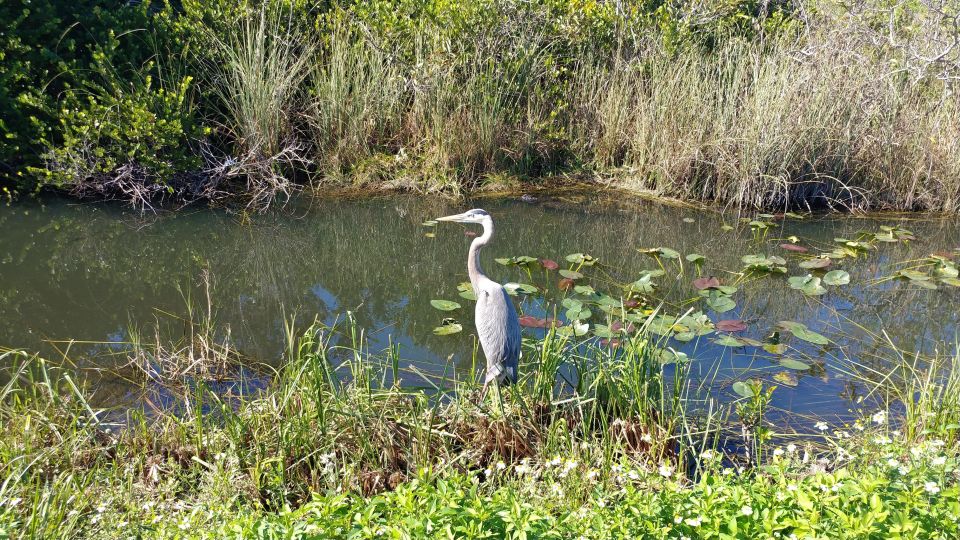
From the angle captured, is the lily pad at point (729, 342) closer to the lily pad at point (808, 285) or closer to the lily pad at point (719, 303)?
the lily pad at point (719, 303)

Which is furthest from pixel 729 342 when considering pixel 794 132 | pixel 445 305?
pixel 794 132

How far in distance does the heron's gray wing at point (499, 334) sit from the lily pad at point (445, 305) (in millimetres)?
982

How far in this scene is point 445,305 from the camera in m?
4.82

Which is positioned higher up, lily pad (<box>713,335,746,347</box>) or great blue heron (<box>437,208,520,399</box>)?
great blue heron (<box>437,208,520,399</box>)

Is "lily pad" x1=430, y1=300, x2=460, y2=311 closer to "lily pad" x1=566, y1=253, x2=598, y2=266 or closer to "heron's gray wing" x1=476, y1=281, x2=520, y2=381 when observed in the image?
"heron's gray wing" x1=476, y1=281, x2=520, y2=381

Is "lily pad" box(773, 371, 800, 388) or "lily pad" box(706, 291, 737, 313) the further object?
"lily pad" box(706, 291, 737, 313)

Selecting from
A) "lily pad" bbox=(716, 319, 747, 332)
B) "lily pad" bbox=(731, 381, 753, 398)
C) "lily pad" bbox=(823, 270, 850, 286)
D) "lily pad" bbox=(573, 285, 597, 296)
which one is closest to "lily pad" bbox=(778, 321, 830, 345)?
"lily pad" bbox=(716, 319, 747, 332)

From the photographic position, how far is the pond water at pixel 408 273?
176 inches

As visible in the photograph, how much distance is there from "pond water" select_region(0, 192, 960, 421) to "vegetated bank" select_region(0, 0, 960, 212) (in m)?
0.38

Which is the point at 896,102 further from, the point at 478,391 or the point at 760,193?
the point at 478,391

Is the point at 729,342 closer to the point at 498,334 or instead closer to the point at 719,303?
the point at 719,303

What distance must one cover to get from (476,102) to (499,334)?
161 inches

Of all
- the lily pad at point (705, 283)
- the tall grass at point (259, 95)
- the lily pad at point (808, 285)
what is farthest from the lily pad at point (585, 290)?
the tall grass at point (259, 95)

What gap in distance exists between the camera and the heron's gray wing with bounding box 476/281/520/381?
12.0 feet
